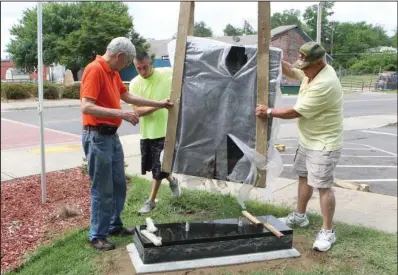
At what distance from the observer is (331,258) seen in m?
3.53

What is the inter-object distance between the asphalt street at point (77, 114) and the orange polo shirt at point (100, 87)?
675 cm

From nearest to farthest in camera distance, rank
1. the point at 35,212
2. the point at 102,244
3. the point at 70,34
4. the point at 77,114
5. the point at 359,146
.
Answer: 1. the point at 102,244
2. the point at 35,212
3. the point at 359,146
4. the point at 70,34
5. the point at 77,114

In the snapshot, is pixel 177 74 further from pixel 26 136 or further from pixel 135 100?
pixel 26 136

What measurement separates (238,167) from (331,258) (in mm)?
1093

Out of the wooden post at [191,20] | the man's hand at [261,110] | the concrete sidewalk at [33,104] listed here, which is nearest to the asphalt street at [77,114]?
the concrete sidewalk at [33,104]

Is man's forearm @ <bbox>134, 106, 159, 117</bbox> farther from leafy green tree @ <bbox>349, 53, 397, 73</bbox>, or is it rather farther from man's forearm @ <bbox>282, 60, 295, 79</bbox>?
leafy green tree @ <bbox>349, 53, 397, 73</bbox>

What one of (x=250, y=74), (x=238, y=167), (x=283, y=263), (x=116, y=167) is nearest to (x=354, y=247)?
(x=283, y=263)

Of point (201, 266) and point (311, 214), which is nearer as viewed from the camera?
point (201, 266)

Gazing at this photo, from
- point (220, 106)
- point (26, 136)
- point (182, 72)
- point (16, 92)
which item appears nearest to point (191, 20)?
point (182, 72)

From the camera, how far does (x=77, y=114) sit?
1672 cm

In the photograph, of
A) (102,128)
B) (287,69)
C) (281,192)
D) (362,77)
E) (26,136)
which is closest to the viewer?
(102,128)

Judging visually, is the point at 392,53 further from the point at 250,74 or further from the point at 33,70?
the point at 33,70

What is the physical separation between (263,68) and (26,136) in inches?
359

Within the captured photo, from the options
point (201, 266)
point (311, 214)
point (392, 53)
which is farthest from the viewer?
point (392, 53)
